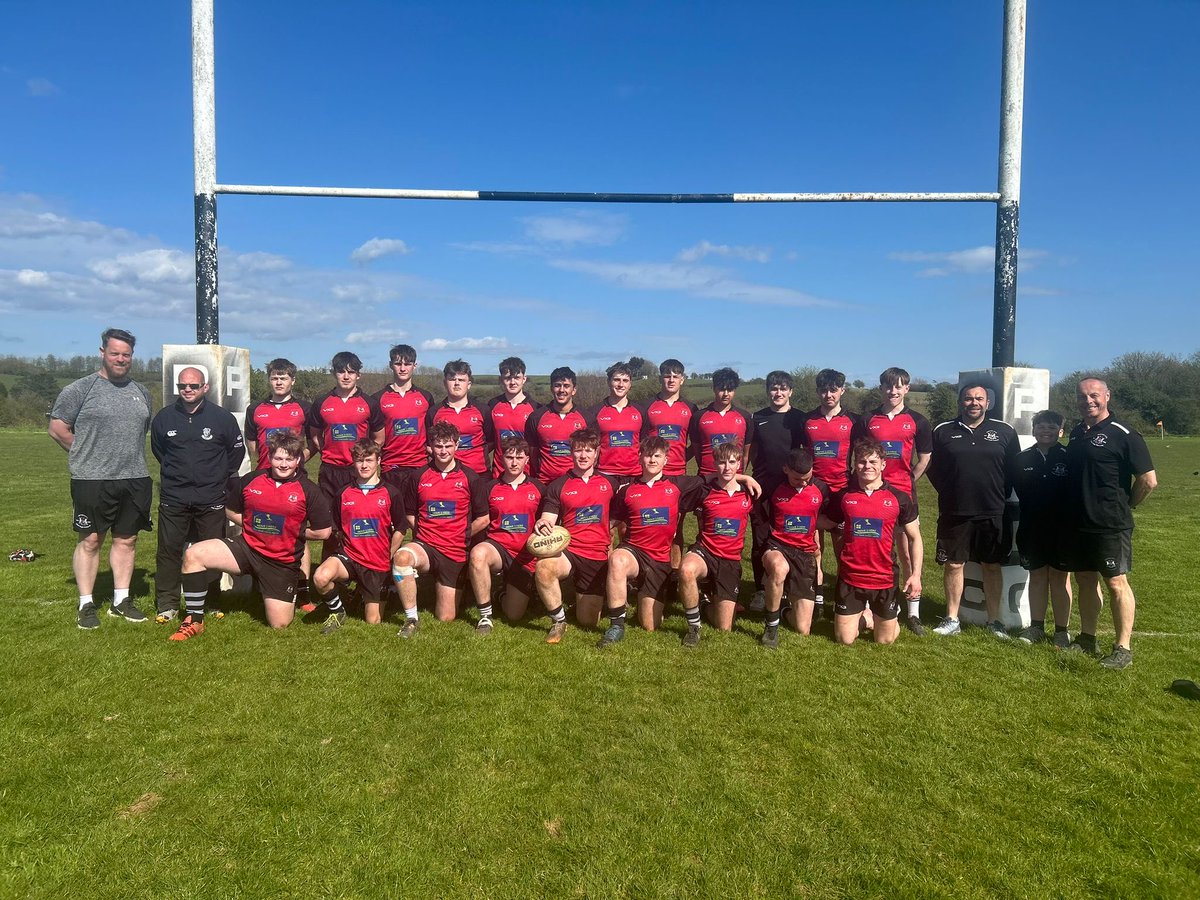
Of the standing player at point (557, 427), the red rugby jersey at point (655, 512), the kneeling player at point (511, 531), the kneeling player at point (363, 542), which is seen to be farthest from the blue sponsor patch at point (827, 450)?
the kneeling player at point (363, 542)

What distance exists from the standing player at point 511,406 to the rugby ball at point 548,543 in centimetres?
84

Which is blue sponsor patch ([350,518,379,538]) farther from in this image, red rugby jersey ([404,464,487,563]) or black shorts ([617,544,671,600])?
black shorts ([617,544,671,600])

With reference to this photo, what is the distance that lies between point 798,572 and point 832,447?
98cm

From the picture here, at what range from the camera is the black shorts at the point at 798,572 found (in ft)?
14.6

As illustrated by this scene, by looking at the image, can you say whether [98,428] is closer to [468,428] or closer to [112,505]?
[112,505]

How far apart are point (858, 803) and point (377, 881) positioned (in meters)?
1.73

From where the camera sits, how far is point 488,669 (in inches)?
154

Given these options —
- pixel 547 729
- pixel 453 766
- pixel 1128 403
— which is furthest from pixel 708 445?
pixel 1128 403

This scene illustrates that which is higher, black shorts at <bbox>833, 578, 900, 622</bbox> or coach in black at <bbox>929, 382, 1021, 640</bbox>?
→ coach in black at <bbox>929, 382, 1021, 640</bbox>

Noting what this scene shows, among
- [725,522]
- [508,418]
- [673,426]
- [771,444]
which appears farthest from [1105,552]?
[508,418]

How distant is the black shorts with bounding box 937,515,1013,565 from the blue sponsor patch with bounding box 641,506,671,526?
1806 millimetres

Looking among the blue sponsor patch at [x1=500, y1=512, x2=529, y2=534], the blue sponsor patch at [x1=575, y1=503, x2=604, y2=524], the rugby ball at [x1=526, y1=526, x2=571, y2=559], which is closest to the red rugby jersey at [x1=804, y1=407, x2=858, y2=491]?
the blue sponsor patch at [x1=575, y1=503, x2=604, y2=524]

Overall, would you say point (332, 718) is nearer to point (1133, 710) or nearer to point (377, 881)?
point (377, 881)

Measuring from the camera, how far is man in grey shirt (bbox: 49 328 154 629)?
4441 millimetres
